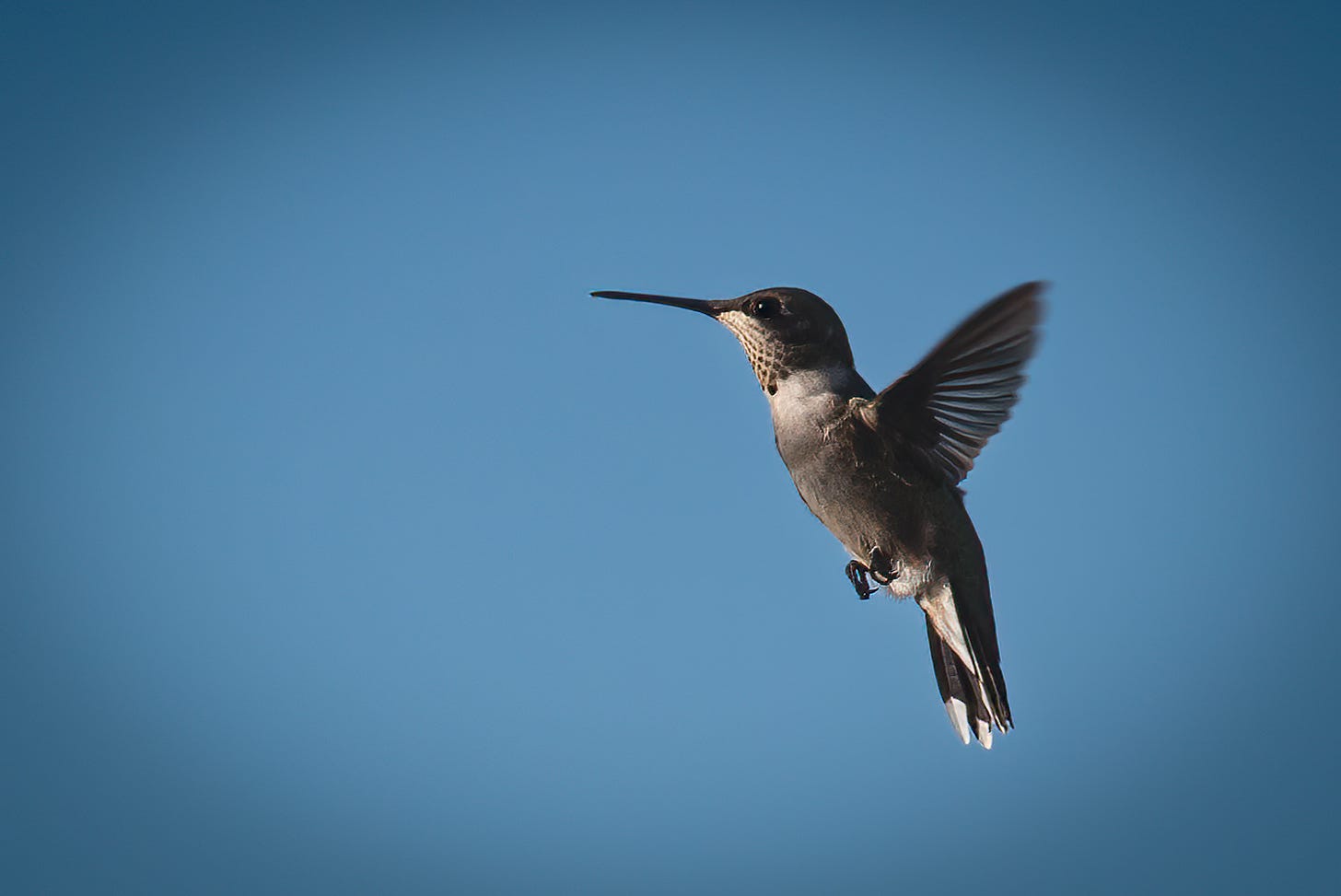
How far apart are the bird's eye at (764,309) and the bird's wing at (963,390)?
0.64 feet

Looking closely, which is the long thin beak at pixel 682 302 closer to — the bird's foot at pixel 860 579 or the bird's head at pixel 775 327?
the bird's head at pixel 775 327

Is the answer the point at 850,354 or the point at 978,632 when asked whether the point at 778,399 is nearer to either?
the point at 850,354

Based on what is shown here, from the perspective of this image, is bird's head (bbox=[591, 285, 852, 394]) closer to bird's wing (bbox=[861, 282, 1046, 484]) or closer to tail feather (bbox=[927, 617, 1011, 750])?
bird's wing (bbox=[861, 282, 1046, 484])

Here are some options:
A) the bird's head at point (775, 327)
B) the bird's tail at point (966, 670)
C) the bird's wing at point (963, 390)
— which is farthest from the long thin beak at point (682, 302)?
the bird's tail at point (966, 670)

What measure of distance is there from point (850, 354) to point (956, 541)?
0.31m

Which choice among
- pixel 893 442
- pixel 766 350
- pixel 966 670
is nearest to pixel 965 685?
pixel 966 670

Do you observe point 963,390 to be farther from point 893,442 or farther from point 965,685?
point 965,685

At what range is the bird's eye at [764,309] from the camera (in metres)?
1.41

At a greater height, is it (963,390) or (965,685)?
(963,390)

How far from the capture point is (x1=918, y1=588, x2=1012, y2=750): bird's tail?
56.7 inches

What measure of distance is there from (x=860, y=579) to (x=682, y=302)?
1.47ft

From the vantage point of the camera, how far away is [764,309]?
55.6 inches

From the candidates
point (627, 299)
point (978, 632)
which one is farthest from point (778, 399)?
point (978, 632)

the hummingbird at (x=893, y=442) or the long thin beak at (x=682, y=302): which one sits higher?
the long thin beak at (x=682, y=302)
